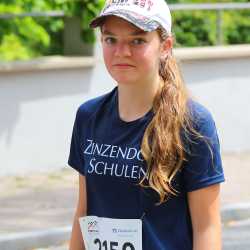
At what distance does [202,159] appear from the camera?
8.93 ft

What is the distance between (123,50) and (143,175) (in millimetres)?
383

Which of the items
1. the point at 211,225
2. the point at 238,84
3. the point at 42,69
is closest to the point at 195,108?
the point at 211,225

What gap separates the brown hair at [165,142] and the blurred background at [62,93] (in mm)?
4257

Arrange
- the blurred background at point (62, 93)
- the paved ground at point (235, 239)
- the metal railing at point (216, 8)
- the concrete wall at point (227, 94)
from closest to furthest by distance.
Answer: the paved ground at point (235, 239), the blurred background at point (62, 93), the metal railing at point (216, 8), the concrete wall at point (227, 94)

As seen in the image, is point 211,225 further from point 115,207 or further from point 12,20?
point 12,20

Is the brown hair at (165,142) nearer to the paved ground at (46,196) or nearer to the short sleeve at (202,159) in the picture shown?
the short sleeve at (202,159)

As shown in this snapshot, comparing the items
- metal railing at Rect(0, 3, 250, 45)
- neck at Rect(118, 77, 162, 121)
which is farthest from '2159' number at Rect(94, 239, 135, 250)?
metal railing at Rect(0, 3, 250, 45)

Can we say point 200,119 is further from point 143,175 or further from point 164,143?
point 143,175

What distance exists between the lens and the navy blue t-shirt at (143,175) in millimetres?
2717

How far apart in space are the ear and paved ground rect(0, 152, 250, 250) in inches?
175

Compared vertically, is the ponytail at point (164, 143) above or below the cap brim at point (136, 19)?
below

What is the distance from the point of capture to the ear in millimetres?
2814

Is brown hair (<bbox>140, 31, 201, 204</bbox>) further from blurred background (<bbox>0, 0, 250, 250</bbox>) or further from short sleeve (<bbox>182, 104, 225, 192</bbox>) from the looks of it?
blurred background (<bbox>0, 0, 250, 250</bbox>)

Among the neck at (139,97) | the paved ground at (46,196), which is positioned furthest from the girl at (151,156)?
the paved ground at (46,196)
